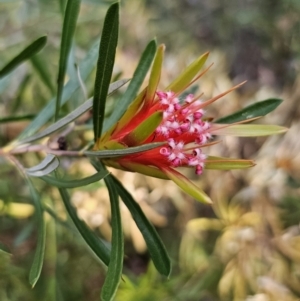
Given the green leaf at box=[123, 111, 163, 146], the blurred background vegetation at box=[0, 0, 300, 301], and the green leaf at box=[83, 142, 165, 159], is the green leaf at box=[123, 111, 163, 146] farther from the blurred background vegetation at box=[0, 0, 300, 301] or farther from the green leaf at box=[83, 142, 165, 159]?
the blurred background vegetation at box=[0, 0, 300, 301]

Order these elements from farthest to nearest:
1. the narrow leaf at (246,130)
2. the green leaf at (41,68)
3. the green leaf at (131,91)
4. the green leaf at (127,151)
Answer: the green leaf at (41,68) < the green leaf at (131,91) < the narrow leaf at (246,130) < the green leaf at (127,151)

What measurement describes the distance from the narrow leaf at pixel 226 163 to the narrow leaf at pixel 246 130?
0.13ft

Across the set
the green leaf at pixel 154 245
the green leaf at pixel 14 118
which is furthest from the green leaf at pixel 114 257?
the green leaf at pixel 14 118

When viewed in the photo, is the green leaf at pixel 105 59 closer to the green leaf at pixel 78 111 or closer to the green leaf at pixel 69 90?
the green leaf at pixel 78 111

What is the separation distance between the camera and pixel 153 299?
0.95 metres

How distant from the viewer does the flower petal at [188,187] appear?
1.54ft

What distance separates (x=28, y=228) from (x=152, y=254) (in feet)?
1.68

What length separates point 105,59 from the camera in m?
0.49

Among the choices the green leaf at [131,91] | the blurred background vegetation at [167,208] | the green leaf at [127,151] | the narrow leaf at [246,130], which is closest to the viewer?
the green leaf at [127,151]

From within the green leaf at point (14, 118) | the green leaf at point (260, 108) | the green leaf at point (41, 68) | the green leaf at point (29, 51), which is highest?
the green leaf at point (29, 51)

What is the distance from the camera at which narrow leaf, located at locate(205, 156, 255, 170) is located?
48cm

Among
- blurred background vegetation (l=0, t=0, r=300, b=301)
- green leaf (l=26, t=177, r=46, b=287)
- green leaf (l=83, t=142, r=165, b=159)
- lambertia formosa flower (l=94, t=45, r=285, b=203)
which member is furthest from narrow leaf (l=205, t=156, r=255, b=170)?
blurred background vegetation (l=0, t=0, r=300, b=301)

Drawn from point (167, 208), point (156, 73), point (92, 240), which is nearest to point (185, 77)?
point (156, 73)

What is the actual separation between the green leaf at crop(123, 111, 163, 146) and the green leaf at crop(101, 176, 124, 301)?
0.10 metres
